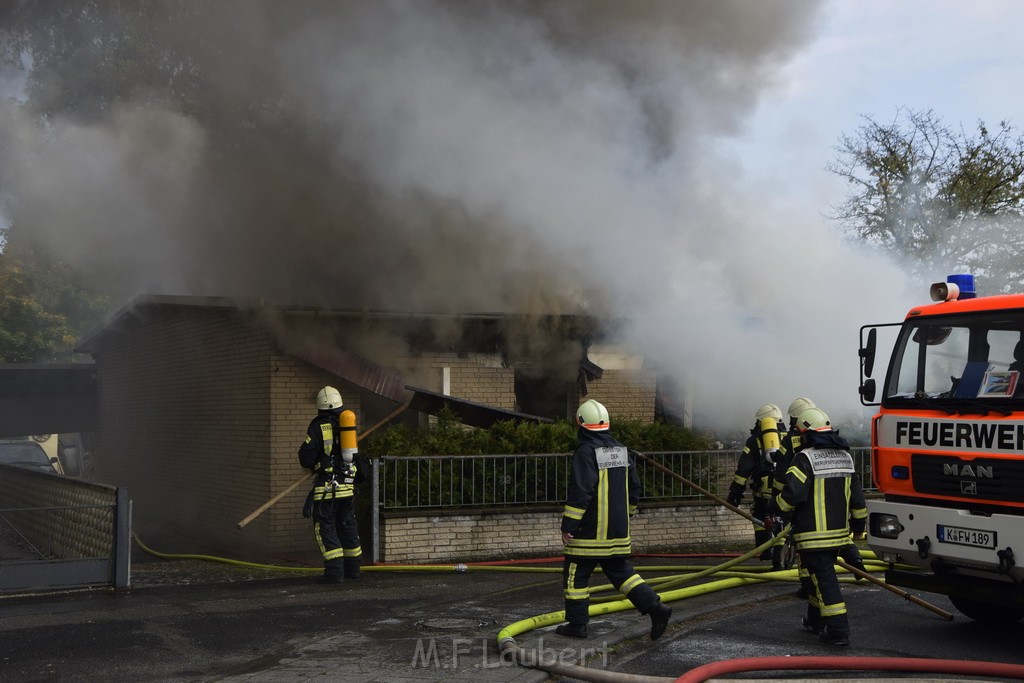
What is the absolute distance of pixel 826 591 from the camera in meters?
6.60

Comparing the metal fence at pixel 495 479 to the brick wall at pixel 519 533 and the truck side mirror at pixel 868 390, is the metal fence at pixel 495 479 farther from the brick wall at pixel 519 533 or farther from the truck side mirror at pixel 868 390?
the truck side mirror at pixel 868 390

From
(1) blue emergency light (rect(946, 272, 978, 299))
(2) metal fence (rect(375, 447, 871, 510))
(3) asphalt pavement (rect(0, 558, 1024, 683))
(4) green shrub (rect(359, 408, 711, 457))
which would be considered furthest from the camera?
(4) green shrub (rect(359, 408, 711, 457))

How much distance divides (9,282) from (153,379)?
14745 millimetres

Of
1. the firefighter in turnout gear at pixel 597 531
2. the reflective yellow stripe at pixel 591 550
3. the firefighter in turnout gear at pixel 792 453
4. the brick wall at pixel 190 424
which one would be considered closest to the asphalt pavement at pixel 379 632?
the firefighter in turnout gear at pixel 597 531

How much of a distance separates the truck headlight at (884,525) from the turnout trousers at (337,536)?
4506 millimetres

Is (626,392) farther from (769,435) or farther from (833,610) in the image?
(833,610)

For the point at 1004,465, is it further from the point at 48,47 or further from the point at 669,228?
the point at 48,47

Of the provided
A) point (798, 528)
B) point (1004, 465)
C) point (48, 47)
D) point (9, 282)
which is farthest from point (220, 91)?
point (9, 282)

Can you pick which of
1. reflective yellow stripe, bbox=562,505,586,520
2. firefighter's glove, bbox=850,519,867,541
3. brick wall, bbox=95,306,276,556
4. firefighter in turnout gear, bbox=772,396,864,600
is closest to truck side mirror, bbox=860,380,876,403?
firefighter in turnout gear, bbox=772,396,864,600

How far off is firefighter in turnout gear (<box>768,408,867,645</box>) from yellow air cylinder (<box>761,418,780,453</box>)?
95.1 inches

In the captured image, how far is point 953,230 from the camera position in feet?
62.1

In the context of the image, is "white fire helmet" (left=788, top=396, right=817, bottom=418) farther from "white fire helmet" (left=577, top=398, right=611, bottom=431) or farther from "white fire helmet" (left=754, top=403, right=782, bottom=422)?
"white fire helmet" (left=577, top=398, right=611, bottom=431)

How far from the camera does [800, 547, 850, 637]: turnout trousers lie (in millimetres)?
6566

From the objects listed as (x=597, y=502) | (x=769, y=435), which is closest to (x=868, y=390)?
(x=769, y=435)
